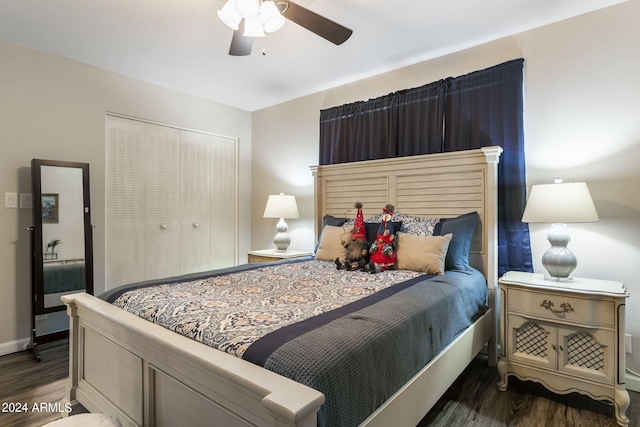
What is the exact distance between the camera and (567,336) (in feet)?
6.55

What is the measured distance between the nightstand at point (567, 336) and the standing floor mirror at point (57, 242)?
11.4 ft

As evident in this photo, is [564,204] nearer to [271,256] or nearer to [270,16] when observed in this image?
[270,16]

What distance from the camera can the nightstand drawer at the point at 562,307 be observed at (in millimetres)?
1870

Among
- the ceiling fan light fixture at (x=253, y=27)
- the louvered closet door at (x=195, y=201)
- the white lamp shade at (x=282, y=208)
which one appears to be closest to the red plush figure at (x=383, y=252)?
the white lamp shade at (x=282, y=208)

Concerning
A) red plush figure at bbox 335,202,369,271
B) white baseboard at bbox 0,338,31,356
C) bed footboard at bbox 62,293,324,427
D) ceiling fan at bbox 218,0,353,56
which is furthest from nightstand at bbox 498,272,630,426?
white baseboard at bbox 0,338,31,356

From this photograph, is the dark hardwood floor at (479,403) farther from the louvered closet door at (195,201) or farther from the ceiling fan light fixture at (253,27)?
the ceiling fan light fixture at (253,27)

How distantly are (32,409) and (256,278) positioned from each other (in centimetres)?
148

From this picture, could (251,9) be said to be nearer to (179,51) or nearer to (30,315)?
(179,51)

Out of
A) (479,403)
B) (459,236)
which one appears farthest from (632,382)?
(459,236)

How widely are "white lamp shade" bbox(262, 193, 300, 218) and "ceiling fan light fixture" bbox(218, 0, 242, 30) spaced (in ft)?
6.81

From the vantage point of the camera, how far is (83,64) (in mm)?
3162

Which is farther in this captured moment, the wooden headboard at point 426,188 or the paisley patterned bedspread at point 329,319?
the wooden headboard at point 426,188

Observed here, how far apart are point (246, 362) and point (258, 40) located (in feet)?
8.29

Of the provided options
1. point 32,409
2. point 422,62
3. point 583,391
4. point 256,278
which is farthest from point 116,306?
point 422,62
